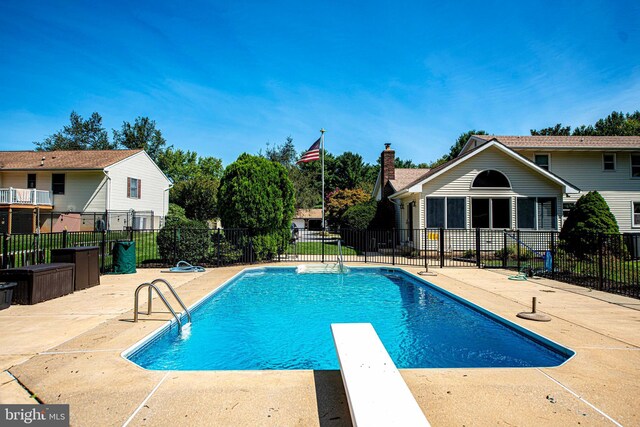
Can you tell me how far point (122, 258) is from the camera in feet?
38.4

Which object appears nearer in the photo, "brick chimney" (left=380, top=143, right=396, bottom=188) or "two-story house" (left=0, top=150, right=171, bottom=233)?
"two-story house" (left=0, top=150, right=171, bottom=233)

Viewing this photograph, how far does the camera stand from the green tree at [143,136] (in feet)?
174

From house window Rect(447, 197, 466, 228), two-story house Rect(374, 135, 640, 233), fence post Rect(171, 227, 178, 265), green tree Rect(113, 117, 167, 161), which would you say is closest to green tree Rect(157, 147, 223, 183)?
green tree Rect(113, 117, 167, 161)

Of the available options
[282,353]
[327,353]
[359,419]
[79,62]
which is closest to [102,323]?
[282,353]

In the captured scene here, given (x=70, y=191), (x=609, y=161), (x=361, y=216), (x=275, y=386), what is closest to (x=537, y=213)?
(x=609, y=161)

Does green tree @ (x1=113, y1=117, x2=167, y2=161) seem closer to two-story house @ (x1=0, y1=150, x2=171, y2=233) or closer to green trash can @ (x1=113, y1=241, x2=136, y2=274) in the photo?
two-story house @ (x1=0, y1=150, x2=171, y2=233)

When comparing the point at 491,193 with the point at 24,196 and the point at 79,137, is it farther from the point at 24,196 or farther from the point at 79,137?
the point at 79,137

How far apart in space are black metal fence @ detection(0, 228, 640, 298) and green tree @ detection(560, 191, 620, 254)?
0.32ft

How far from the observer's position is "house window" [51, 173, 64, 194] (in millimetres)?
24875

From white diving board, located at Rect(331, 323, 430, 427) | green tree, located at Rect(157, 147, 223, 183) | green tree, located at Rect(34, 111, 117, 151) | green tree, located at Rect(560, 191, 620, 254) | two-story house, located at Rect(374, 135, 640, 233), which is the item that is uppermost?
green tree, located at Rect(34, 111, 117, 151)

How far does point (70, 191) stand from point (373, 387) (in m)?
28.4

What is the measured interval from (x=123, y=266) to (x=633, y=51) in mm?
24163

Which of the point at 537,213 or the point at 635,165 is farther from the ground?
the point at 635,165

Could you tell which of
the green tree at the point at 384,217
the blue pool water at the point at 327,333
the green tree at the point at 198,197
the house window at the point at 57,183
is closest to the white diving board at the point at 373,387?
the blue pool water at the point at 327,333
